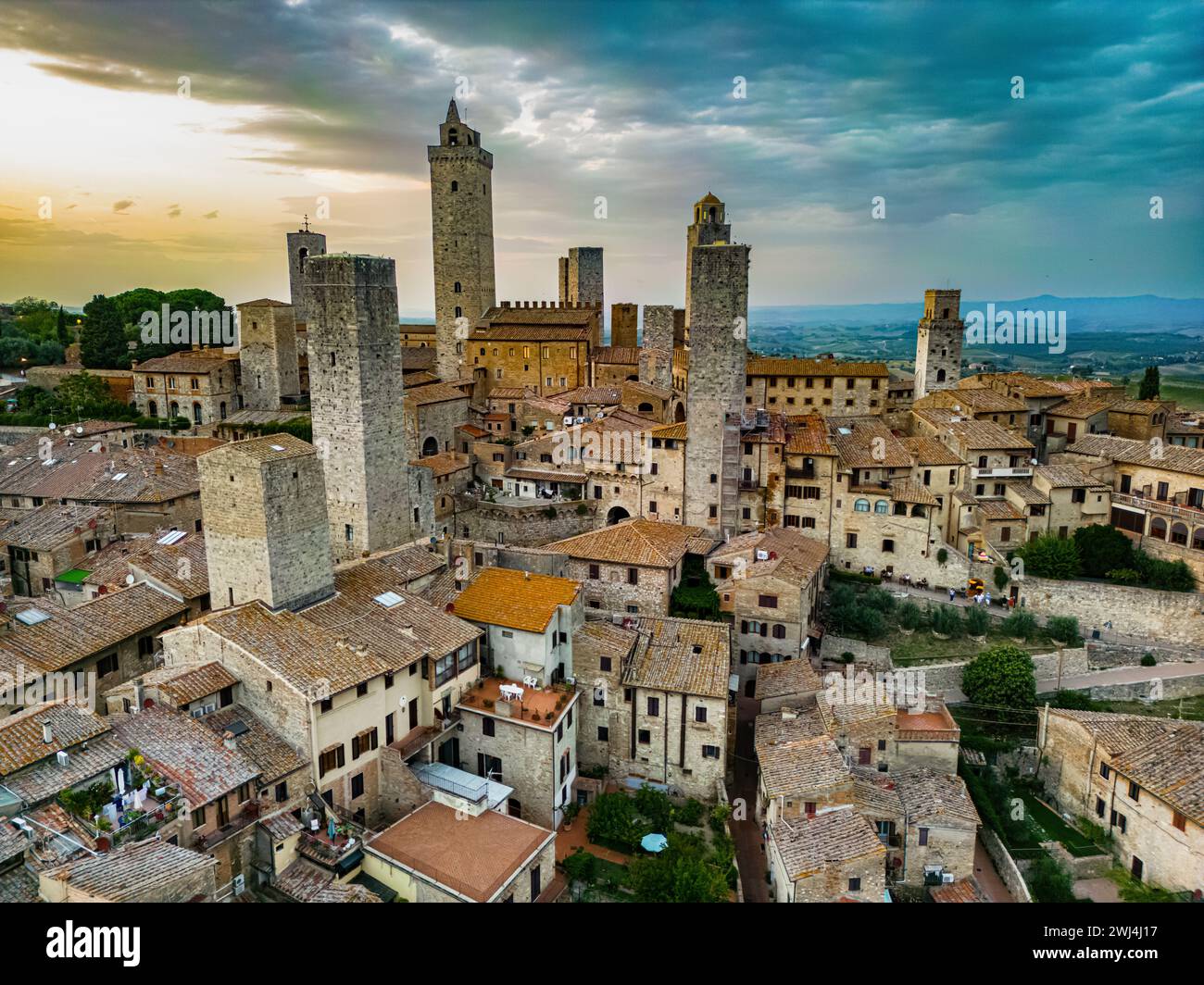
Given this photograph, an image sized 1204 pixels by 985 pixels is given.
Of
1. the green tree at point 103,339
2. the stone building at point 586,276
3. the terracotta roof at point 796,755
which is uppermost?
the stone building at point 586,276

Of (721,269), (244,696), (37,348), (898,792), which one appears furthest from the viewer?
(37,348)

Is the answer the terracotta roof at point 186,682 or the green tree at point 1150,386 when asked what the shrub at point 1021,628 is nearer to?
the green tree at point 1150,386

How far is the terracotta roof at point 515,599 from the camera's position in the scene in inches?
877

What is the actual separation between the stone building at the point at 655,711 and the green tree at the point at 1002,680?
34.2 ft

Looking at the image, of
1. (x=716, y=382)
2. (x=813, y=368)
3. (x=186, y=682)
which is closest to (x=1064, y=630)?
(x=716, y=382)

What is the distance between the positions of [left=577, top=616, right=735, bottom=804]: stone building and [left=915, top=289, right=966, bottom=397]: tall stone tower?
3409 centimetres

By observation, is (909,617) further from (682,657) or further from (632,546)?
(682,657)

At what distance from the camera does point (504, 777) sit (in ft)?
67.8

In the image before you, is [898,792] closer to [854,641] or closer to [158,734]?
[854,641]

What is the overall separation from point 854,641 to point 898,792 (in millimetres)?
9200

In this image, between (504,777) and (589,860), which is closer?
(589,860)

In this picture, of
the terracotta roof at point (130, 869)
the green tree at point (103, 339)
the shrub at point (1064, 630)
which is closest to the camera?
the terracotta roof at point (130, 869)

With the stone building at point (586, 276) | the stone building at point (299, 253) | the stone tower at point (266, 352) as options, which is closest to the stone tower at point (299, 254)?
the stone building at point (299, 253)
